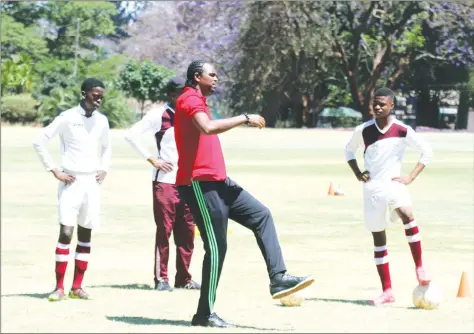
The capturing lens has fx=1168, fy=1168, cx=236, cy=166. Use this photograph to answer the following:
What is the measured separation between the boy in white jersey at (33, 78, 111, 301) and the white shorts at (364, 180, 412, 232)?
229 cm

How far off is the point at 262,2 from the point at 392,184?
154 feet

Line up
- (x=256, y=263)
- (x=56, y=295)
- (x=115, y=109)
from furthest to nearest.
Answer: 1. (x=115, y=109)
2. (x=256, y=263)
3. (x=56, y=295)

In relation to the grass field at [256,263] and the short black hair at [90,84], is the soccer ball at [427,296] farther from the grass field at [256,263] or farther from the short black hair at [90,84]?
the short black hair at [90,84]

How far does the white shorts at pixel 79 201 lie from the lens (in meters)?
9.73

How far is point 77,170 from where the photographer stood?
978cm

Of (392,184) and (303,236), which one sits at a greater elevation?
(392,184)

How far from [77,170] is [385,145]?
2.58m

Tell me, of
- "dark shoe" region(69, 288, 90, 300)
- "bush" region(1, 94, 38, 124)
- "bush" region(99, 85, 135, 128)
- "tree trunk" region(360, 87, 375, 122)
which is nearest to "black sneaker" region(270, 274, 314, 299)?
"dark shoe" region(69, 288, 90, 300)

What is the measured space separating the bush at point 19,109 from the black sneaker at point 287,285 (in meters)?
54.2

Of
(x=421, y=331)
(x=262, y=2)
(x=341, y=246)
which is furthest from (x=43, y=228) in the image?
(x=262, y=2)

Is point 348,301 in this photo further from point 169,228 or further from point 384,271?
point 169,228

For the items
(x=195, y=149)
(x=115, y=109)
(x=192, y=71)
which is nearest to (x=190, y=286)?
(x=195, y=149)

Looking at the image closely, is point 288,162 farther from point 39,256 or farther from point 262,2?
point 262,2

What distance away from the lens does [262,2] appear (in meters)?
56.1
